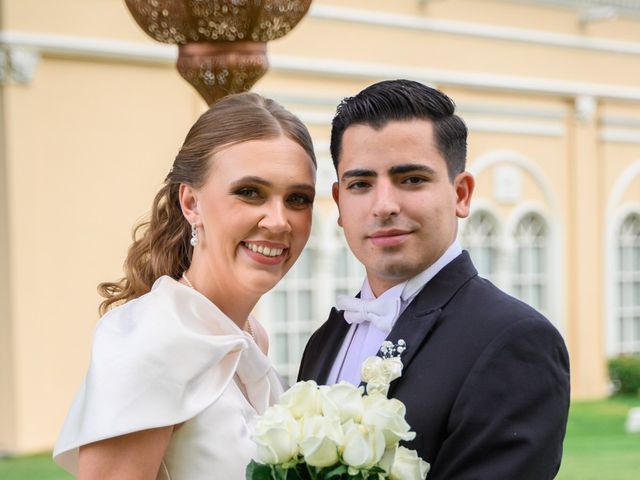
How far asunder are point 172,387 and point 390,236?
711 mm

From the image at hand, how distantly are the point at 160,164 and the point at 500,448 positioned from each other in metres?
10.1

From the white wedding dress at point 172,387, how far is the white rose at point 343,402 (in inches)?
24.0

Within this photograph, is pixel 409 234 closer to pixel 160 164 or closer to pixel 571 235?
pixel 160 164

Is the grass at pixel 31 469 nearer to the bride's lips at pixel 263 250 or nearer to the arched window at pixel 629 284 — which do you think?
the bride's lips at pixel 263 250

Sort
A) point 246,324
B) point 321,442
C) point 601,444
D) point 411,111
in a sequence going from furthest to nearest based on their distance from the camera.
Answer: point 601,444
point 246,324
point 411,111
point 321,442

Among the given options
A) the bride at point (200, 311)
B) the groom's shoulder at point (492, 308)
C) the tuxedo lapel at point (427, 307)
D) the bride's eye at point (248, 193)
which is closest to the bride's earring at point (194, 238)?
the bride at point (200, 311)

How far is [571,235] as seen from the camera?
16672 millimetres

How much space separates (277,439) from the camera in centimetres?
260

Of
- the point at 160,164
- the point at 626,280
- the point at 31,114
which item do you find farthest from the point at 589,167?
the point at 31,114

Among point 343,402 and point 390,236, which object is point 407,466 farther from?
point 390,236

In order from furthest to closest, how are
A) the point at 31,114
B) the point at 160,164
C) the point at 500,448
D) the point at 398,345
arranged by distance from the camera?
the point at 160,164
the point at 31,114
the point at 398,345
the point at 500,448

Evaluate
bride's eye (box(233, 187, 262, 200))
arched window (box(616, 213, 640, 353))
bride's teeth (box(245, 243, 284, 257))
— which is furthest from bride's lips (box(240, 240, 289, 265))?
arched window (box(616, 213, 640, 353))

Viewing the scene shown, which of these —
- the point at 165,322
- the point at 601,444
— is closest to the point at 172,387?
the point at 165,322

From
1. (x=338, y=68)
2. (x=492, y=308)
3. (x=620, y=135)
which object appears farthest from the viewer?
(x=620, y=135)
